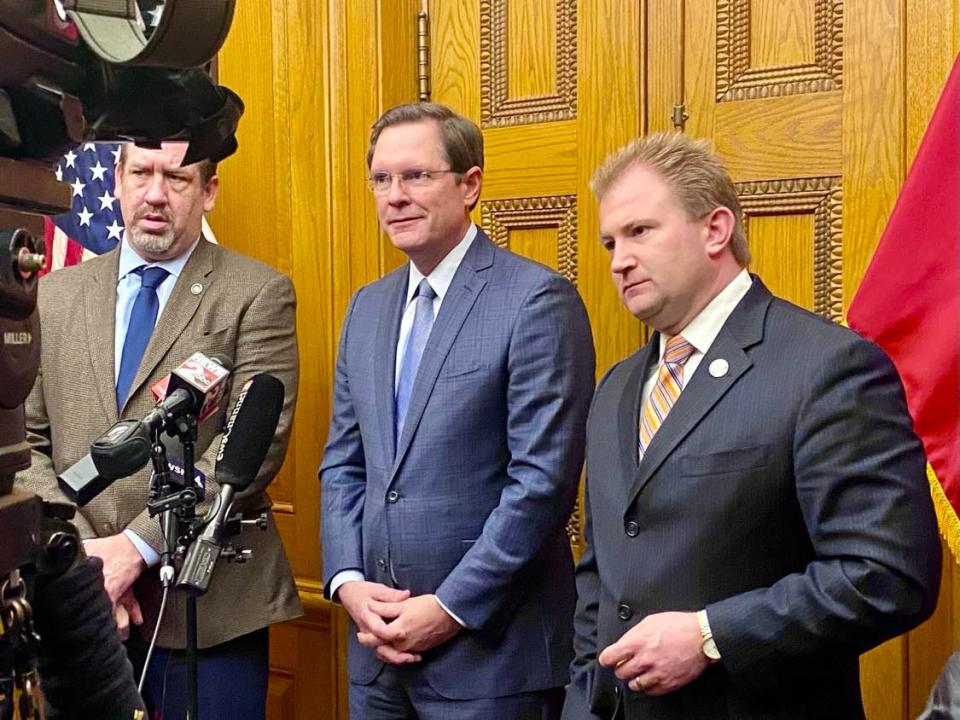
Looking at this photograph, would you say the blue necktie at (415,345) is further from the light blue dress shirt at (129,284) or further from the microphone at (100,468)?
the microphone at (100,468)

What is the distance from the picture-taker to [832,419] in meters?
1.89

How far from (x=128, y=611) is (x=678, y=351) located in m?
1.51

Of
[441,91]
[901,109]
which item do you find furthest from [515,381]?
[441,91]

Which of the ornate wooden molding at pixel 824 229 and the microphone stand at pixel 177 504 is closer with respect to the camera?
the microphone stand at pixel 177 504

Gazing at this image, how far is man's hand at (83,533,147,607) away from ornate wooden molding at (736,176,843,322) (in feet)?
5.54

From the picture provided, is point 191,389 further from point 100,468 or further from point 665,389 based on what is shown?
point 665,389

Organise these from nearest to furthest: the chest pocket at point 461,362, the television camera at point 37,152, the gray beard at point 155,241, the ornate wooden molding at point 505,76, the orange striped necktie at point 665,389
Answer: the television camera at point 37,152 → the orange striped necktie at point 665,389 → the chest pocket at point 461,362 → the gray beard at point 155,241 → the ornate wooden molding at point 505,76

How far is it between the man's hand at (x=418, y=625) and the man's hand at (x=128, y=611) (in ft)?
2.10

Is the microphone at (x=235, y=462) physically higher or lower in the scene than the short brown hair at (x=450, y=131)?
lower

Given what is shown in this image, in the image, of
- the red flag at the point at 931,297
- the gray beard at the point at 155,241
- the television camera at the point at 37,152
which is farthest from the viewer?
the gray beard at the point at 155,241

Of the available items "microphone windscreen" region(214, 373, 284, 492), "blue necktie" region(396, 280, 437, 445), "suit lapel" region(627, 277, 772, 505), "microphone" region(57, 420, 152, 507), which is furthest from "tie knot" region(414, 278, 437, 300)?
"microphone" region(57, 420, 152, 507)

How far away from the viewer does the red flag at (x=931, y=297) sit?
2.33 m

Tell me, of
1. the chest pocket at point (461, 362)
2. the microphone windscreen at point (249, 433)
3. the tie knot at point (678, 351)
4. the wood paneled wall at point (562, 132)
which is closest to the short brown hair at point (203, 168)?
the wood paneled wall at point (562, 132)

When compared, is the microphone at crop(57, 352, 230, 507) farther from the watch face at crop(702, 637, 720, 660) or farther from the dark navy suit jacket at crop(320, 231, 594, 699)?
the watch face at crop(702, 637, 720, 660)
